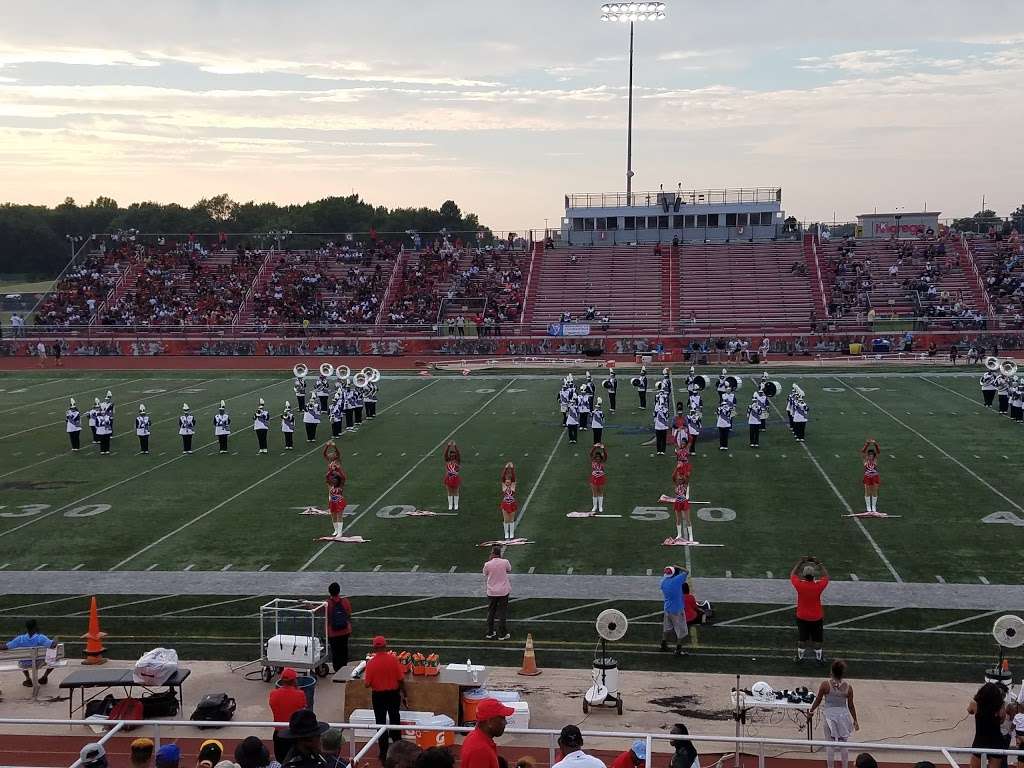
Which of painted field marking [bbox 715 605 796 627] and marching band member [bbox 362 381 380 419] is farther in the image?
marching band member [bbox 362 381 380 419]

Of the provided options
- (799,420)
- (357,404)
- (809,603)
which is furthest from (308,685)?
(357,404)

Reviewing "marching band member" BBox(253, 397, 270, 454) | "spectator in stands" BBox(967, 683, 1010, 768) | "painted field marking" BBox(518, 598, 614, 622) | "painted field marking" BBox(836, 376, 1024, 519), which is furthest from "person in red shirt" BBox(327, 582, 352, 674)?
"marching band member" BBox(253, 397, 270, 454)

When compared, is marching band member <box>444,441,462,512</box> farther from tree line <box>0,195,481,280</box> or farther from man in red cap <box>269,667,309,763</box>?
tree line <box>0,195,481,280</box>

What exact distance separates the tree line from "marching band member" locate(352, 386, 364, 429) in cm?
6086

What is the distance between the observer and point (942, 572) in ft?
48.9

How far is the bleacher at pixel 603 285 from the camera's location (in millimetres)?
54781

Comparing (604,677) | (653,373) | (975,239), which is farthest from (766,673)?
(975,239)

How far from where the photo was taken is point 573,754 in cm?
651

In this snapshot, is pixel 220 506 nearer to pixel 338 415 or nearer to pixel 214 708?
pixel 338 415

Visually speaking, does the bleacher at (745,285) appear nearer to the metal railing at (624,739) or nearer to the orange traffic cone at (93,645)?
the orange traffic cone at (93,645)

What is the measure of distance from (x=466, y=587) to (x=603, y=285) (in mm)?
44295

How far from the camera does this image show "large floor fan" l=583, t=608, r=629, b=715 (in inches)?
413

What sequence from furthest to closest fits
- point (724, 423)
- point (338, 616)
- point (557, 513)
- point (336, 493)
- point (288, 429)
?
point (288, 429)
point (724, 423)
point (557, 513)
point (336, 493)
point (338, 616)

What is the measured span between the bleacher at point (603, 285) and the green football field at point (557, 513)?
2387cm
